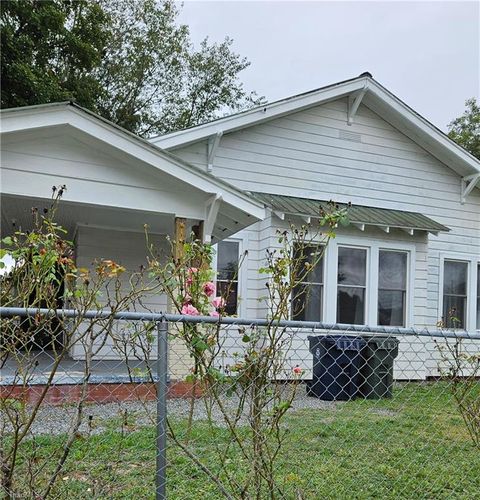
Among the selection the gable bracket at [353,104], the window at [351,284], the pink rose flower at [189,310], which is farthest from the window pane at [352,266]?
the pink rose flower at [189,310]

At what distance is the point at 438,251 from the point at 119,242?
22.3 ft

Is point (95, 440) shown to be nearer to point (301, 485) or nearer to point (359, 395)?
point (301, 485)

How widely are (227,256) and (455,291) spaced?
17.9ft

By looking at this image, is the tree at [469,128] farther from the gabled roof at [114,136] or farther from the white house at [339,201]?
the gabled roof at [114,136]

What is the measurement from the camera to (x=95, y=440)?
4441 mm

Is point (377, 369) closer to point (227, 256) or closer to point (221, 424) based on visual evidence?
point (227, 256)

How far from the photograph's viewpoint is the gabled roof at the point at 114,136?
226 inches

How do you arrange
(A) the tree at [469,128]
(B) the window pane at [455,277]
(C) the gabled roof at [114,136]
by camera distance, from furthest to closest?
(A) the tree at [469,128] < (B) the window pane at [455,277] < (C) the gabled roof at [114,136]

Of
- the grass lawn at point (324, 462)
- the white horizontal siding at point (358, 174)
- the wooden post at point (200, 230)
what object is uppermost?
the white horizontal siding at point (358, 174)

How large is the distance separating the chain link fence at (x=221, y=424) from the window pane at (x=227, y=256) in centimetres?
257

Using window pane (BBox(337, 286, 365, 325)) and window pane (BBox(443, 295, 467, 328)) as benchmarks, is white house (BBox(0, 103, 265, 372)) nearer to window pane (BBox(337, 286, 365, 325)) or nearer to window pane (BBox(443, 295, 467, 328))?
window pane (BBox(337, 286, 365, 325))

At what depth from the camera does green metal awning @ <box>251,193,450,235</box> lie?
8.81 metres

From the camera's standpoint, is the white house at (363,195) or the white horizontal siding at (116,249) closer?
the white horizontal siding at (116,249)

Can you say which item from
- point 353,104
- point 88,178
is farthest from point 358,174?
point 88,178
